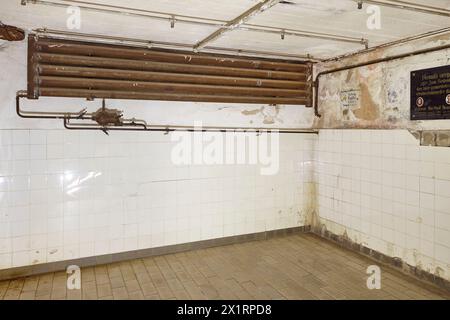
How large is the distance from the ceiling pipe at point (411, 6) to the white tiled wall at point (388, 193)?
1408mm

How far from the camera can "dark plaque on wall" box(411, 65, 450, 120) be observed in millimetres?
3658

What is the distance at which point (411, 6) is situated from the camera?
288 cm

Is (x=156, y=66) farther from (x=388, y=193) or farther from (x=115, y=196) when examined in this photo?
(x=388, y=193)

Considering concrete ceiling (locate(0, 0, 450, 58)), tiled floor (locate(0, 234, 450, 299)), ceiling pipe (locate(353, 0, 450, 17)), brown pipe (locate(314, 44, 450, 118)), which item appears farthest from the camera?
brown pipe (locate(314, 44, 450, 118))

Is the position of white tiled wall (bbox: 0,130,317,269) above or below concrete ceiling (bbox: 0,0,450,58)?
below

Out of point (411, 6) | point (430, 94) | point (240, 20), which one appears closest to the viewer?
point (411, 6)

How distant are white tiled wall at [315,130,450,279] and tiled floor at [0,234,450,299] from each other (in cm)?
36

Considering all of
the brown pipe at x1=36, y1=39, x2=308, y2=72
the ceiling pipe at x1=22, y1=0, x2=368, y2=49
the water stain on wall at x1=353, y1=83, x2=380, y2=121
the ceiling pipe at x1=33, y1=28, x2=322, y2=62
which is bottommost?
the water stain on wall at x1=353, y1=83, x2=380, y2=121

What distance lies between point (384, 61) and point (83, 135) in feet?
12.3

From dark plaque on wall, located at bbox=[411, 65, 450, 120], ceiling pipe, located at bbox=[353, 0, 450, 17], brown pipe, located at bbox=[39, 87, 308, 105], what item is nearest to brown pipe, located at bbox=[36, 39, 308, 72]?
brown pipe, located at bbox=[39, 87, 308, 105]

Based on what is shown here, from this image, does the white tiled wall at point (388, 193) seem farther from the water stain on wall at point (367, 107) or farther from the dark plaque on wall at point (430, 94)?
the dark plaque on wall at point (430, 94)

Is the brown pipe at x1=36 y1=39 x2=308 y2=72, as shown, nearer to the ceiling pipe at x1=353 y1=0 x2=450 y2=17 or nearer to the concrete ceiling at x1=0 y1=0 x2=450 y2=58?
the concrete ceiling at x1=0 y1=0 x2=450 y2=58

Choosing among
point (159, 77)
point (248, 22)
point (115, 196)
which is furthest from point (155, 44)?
point (115, 196)

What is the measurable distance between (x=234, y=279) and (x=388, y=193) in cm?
217
